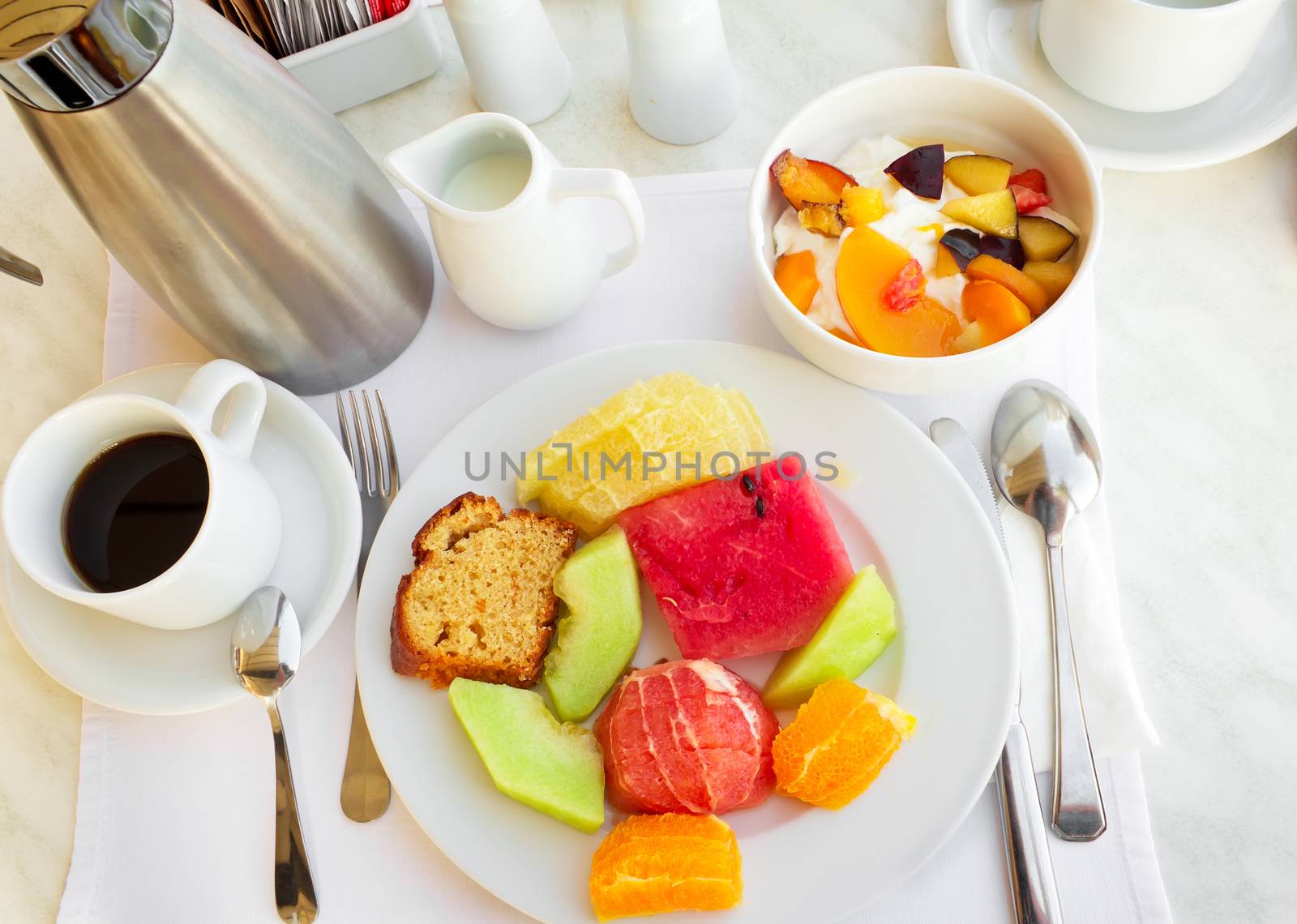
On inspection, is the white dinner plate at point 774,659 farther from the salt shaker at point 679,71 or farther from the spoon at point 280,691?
the salt shaker at point 679,71

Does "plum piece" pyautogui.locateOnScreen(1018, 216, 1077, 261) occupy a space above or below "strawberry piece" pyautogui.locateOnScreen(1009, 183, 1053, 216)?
below

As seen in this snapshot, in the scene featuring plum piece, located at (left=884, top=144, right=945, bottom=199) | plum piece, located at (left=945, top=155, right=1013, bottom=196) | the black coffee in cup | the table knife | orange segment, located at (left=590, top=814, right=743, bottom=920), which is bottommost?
the table knife

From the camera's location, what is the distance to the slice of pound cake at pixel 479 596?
953 millimetres

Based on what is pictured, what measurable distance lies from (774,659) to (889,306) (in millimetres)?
389

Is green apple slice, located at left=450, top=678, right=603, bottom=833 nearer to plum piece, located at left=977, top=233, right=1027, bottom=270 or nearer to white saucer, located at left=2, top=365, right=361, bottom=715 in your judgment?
white saucer, located at left=2, top=365, right=361, bottom=715

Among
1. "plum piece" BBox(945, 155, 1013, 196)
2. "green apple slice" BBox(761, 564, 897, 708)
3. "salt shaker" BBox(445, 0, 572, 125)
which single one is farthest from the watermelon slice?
"salt shaker" BBox(445, 0, 572, 125)

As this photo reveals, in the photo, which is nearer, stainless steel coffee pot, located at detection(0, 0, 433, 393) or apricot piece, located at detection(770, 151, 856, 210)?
stainless steel coffee pot, located at detection(0, 0, 433, 393)

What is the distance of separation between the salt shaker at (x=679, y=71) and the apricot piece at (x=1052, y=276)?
47 centimetres

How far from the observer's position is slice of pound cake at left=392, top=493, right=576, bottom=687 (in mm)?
953

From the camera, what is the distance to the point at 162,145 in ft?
2.62

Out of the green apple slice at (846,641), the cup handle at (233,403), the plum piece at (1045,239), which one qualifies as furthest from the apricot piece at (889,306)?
the cup handle at (233,403)

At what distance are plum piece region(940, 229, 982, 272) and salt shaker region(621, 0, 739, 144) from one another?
394 millimetres

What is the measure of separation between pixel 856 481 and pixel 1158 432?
40 cm

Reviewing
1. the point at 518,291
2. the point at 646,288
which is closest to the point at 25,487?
the point at 518,291
